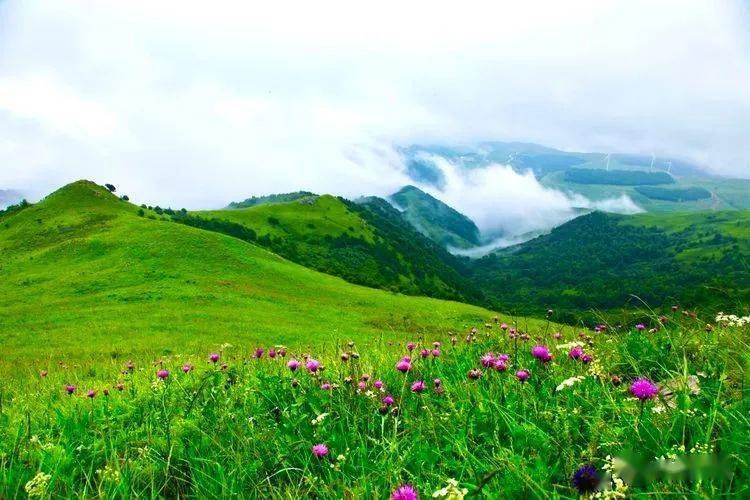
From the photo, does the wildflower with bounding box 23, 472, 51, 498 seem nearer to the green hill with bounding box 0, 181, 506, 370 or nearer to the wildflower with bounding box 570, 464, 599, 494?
the wildflower with bounding box 570, 464, 599, 494

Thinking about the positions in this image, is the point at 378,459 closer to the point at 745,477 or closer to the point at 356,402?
the point at 356,402

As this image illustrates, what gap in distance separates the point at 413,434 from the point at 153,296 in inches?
1992

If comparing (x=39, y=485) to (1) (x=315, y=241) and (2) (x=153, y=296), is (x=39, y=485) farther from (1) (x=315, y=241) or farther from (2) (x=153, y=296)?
(1) (x=315, y=241)

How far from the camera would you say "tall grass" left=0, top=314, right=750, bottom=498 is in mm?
3172

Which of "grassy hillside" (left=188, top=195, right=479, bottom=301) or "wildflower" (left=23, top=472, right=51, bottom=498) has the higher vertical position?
"wildflower" (left=23, top=472, right=51, bottom=498)

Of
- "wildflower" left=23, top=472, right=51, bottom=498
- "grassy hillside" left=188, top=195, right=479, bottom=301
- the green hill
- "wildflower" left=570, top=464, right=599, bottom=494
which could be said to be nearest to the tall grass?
"wildflower" left=23, top=472, right=51, bottom=498

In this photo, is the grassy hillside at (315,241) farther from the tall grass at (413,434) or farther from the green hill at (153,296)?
the tall grass at (413,434)

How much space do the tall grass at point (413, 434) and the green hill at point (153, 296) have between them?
1937 centimetres

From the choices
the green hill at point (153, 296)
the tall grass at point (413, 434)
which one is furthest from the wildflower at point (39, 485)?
the green hill at point (153, 296)

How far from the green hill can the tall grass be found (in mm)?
19367

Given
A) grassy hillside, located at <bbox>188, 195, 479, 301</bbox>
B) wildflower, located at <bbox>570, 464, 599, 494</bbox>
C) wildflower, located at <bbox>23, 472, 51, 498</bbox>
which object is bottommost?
grassy hillside, located at <bbox>188, 195, 479, 301</bbox>

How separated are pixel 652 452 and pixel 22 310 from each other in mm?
55120

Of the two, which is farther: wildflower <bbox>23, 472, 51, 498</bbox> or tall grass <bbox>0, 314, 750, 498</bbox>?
wildflower <bbox>23, 472, 51, 498</bbox>

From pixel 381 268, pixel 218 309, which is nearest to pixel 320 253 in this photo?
pixel 381 268
